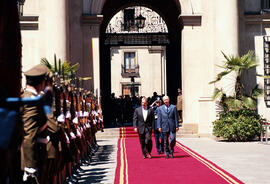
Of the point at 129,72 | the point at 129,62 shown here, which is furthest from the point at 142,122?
the point at 129,62

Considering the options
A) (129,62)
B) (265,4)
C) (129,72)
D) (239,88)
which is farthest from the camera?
(129,62)

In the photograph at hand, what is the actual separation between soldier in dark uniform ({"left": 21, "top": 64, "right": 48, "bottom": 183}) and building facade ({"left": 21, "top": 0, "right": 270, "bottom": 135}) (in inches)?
610

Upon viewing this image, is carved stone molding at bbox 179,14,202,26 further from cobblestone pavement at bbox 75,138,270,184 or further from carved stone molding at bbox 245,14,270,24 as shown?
cobblestone pavement at bbox 75,138,270,184

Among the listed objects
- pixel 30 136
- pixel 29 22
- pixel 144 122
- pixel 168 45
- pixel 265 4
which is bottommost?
pixel 144 122

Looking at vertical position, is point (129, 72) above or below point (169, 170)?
above

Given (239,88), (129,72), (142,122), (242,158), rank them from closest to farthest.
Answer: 1. (242,158)
2. (142,122)
3. (239,88)
4. (129,72)

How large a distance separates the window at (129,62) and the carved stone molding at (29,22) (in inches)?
1519

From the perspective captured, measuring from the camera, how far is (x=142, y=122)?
1489 centimetres

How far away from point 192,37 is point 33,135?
18123 mm

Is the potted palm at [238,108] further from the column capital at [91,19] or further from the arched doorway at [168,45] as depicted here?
the arched doorway at [168,45]

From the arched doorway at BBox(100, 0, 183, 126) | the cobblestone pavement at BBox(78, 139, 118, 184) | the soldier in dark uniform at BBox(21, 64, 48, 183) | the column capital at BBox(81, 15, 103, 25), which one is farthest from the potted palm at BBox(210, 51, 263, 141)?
the soldier in dark uniform at BBox(21, 64, 48, 183)

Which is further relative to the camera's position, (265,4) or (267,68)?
(265,4)

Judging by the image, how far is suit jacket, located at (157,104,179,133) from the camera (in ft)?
48.0

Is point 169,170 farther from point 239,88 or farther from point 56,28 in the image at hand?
point 56,28
